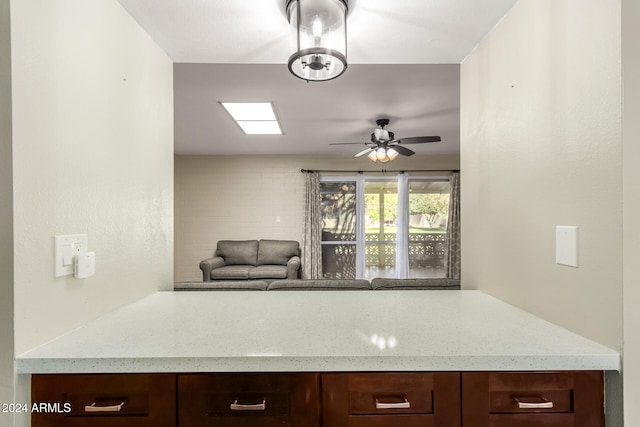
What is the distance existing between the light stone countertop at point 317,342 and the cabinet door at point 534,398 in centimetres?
4

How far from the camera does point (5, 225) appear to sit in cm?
73

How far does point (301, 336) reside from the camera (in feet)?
2.83

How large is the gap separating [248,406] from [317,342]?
220mm

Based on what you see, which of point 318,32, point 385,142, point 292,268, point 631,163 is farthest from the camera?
point 292,268

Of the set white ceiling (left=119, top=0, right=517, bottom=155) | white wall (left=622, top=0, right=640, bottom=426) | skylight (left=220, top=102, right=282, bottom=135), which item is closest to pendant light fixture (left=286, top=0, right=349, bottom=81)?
white ceiling (left=119, top=0, right=517, bottom=155)

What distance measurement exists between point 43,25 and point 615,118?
4.67 feet

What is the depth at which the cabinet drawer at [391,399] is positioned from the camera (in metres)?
0.77

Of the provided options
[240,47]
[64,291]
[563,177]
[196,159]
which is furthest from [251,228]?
[563,177]

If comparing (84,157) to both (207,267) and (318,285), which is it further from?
(207,267)

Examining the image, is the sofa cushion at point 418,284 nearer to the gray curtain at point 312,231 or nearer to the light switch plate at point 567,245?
the light switch plate at point 567,245

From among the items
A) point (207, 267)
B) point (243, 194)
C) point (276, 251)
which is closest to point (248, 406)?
point (207, 267)

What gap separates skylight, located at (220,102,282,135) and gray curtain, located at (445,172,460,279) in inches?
131

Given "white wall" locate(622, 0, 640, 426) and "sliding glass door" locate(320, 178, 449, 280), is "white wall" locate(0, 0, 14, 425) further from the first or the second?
"sliding glass door" locate(320, 178, 449, 280)

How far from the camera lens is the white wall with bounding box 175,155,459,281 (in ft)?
18.8
